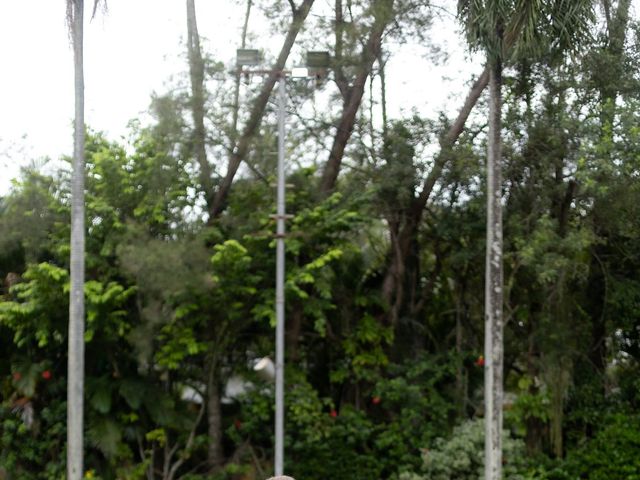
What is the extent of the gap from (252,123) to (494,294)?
597 cm

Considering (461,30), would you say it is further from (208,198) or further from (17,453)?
(17,453)

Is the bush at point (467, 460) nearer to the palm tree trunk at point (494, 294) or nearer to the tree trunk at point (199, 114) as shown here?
the palm tree trunk at point (494, 294)

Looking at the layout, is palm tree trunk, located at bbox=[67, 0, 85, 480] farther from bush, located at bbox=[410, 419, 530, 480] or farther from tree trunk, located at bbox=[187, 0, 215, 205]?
bush, located at bbox=[410, 419, 530, 480]

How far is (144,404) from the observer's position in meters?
18.6

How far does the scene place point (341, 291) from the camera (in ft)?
64.4

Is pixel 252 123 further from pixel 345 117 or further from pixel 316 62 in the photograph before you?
pixel 316 62

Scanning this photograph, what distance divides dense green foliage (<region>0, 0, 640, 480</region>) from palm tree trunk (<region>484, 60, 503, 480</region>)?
2.67ft

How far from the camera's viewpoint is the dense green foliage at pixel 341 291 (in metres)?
17.4

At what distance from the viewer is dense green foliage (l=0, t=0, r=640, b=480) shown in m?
17.4

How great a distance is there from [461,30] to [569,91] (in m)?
2.59

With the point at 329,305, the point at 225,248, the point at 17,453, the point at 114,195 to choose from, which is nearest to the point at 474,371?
the point at 329,305

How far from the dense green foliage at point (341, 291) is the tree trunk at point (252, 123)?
19 centimetres

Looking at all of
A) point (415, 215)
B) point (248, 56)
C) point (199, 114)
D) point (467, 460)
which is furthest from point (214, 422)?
point (248, 56)

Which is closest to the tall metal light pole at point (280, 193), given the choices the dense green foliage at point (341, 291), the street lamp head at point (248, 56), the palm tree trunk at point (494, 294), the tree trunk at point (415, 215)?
the street lamp head at point (248, 56)
